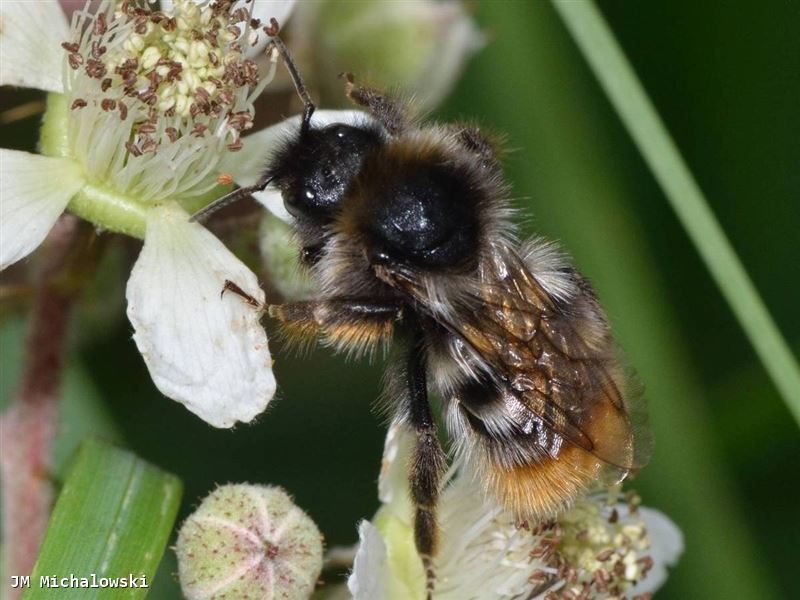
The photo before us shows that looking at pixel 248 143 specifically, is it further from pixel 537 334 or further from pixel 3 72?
pixel 537 334

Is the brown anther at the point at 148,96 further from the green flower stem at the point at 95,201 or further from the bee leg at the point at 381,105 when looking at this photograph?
the bee leg at the point at 381,105

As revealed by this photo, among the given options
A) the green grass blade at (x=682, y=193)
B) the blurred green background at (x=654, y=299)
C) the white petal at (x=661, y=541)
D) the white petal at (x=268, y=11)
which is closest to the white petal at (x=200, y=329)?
the white petal at (x=268, y=11)

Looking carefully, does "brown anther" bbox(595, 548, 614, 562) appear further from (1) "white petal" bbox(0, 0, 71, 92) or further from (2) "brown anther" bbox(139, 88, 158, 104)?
(1) "white petal" bbox(0, 0, 71, 92)

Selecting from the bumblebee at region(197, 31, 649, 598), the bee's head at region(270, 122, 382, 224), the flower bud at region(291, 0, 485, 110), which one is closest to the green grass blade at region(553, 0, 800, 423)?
the bumblebee at region(197, 31, 649, 598)

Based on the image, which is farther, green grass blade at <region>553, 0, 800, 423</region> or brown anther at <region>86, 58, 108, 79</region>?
green grass blade at <region>553, 0, 800, 423</region>

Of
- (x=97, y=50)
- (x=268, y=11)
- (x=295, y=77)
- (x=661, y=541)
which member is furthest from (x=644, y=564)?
(x=97, y=50)

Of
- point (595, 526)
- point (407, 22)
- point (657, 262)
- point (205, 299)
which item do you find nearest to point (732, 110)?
point (657, 262)
